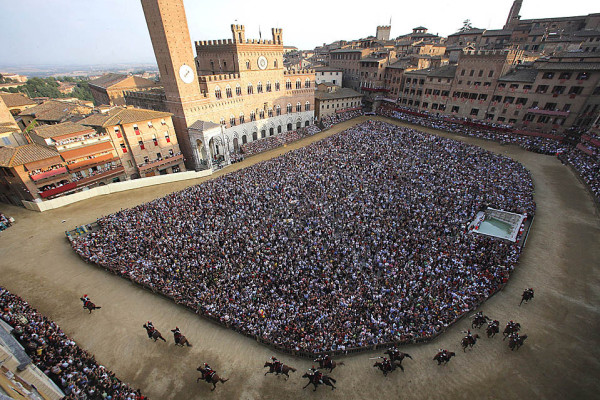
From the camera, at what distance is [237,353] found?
14.8m

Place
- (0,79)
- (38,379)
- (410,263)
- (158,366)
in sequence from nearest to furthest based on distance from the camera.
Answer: (38,379) → (158,366) → (410,263) → (0,79)

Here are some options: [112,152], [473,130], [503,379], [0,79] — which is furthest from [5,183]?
[0,79]

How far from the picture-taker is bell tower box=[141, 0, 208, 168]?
107 ft

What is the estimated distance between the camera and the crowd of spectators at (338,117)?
5553 cm

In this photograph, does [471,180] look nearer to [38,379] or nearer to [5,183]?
[38,379]

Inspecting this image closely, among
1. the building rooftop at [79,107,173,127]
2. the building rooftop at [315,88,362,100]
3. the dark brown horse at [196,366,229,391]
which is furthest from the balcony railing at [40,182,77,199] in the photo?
the building rooftop at [315,88,362,100]

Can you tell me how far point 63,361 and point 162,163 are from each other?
28.8m

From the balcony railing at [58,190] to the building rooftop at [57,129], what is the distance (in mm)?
5830

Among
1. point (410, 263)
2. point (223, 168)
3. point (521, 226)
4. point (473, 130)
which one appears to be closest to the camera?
point (410, 263)

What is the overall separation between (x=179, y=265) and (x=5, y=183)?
26199 mm

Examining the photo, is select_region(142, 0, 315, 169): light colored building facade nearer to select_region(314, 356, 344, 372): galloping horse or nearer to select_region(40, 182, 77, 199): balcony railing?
select_region(40, 182, 77, 199): balcony railing

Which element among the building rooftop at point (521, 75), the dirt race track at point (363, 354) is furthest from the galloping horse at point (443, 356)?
the building rooftop at point (521, 75)

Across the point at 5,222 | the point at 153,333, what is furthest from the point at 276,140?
the point at 153,333

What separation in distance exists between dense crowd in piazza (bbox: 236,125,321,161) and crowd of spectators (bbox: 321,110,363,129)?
270cm
